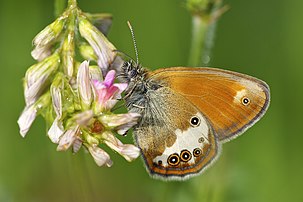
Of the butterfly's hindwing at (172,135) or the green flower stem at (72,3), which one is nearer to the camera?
the green flower stem at (72,3)

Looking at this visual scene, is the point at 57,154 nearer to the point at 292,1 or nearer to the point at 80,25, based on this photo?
the point at 80,25

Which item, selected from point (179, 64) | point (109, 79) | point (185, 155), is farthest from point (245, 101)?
point (179, 64)

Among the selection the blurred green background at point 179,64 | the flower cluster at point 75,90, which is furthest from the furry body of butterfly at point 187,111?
the blurred green background at point 179,64

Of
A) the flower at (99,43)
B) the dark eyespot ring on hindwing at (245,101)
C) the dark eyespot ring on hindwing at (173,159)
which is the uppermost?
the flower at (99,43)

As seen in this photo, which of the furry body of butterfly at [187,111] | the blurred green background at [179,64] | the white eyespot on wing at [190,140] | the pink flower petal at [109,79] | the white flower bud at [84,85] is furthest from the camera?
the blurred green background at [179,64]

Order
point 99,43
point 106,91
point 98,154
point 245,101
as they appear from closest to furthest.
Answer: point 98,154
point 106,91
point 99,43
point 245,101

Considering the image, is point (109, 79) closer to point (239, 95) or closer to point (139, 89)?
point (139, 89)

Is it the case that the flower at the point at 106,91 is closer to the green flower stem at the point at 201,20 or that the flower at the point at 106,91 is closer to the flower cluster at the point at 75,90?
the flower cluster at the point at 75,90

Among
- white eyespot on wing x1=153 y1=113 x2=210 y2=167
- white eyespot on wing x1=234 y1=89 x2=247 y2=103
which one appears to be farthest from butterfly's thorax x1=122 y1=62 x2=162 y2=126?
white eyespot on wing x1=234 y1=89 x2=247 y2=103
